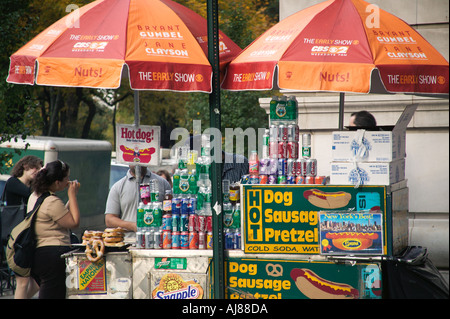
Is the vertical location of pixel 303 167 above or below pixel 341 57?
below

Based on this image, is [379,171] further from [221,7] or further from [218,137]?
[221,7]

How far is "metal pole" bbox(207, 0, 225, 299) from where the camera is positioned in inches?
217

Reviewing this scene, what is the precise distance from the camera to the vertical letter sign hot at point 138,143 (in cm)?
633

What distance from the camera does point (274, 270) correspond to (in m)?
5.66

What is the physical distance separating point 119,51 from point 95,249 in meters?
1.87

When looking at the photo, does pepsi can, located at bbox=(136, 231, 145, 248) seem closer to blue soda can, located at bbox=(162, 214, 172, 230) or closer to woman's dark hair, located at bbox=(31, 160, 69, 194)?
blue soda can, located at bbox=(162, 214, 172, 230)

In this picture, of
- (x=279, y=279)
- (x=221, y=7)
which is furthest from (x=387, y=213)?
(x=221, y=7)

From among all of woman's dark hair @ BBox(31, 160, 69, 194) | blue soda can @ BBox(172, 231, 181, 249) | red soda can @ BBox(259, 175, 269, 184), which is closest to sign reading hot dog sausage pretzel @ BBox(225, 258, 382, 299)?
blue soda can @ BBox(172, 231, 181, 249)

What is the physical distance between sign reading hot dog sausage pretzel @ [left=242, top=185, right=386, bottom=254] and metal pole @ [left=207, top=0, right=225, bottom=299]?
272 millimetres

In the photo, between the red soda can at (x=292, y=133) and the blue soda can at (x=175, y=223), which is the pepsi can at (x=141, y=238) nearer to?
the blue soda can at (x=175, y=223)

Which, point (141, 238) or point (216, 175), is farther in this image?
point (141, 238)

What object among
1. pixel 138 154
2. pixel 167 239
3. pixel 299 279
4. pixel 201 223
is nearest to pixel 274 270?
pixel 299 279

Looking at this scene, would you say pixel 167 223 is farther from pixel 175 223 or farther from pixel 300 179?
pixel 300 179

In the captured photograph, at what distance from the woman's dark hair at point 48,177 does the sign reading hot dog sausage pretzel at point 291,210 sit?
1.97m
